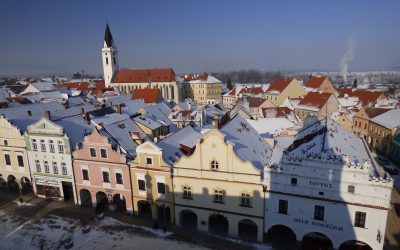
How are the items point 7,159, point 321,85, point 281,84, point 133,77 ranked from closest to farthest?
point 7,159 → point 281,84 → point 321,85 → point 133,77

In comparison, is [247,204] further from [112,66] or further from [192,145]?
[112,66]

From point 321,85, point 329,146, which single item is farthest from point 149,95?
point 329,146

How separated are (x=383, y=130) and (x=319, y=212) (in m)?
36.3

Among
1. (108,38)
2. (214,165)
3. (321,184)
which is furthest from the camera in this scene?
(108,38)

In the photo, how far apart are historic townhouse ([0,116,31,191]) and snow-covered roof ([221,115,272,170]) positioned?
24.9 meters

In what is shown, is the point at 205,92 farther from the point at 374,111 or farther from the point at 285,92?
the point at 374,111

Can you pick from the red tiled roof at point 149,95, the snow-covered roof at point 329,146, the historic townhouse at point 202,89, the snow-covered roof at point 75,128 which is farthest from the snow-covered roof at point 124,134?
the historic townhouse at point 202,89

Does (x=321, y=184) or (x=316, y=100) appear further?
(x=316, y=100)

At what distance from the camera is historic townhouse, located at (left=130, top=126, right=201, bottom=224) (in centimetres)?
2870

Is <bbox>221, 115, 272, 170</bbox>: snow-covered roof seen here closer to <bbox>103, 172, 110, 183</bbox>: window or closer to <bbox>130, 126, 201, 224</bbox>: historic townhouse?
<bbox>130, 126, 201, 224</bbox>: historic townhouse

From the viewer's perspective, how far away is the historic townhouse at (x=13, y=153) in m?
36.3

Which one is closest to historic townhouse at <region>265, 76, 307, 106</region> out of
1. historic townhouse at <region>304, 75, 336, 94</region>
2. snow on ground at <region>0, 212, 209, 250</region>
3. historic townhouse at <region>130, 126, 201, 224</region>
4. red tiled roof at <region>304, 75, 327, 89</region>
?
historic townhouse at <region>304, 75, 336, 94</region>

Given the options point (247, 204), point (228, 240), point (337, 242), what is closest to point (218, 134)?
point (247, 204)

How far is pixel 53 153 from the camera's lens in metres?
34.1
